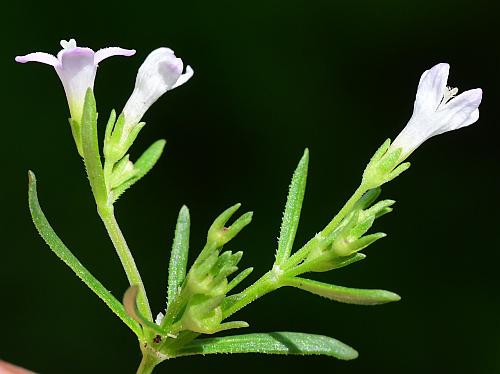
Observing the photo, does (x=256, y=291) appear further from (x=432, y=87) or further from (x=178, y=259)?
(x=432, y=87)

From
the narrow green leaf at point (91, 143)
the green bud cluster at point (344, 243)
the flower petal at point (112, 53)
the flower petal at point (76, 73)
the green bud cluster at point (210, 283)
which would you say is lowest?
the green bud cluster at point (210, 283)

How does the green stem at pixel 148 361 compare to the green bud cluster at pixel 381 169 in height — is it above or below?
below

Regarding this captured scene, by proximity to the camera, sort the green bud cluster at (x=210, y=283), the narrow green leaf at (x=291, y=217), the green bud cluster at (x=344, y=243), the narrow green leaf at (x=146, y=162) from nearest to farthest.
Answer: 1. the green bud cluster at (x=210, y=283)
2. the green bud cluster at (x=344, y=243)
3. the narrow green leaf at (x=291, y=217)
4. the narrow green leaf at (x=146, y=162)

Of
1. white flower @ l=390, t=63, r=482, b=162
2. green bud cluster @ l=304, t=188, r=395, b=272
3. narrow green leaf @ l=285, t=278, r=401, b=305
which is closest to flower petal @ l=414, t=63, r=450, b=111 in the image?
white flower @ l=390, t=63, r=482, b=162

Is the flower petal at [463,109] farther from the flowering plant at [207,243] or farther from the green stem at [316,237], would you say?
the green stem at [316,237]

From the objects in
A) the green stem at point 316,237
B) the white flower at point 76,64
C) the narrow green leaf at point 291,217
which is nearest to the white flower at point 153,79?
the white flower at point 76,64

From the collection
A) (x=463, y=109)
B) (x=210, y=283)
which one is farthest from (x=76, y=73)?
(x=463, y=109)

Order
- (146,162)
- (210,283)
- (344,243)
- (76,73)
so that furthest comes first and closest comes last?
(146,162) → (76,73) → (344,243) → (210,283)
